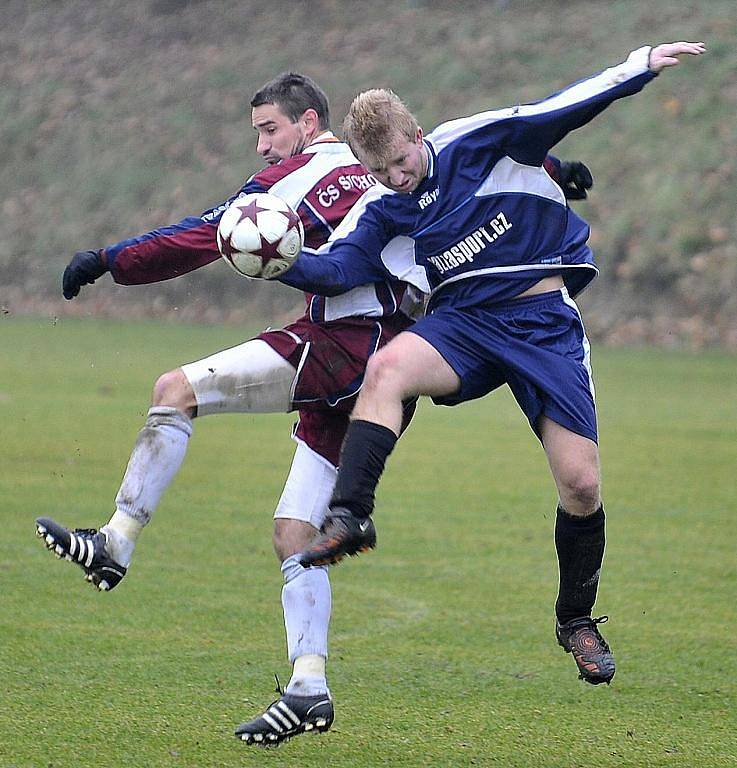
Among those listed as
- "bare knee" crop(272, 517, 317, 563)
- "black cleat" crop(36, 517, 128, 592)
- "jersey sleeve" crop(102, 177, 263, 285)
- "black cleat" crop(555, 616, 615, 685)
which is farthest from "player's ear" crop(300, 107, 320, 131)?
"black cleat" crop(555, 616, 615, 685)

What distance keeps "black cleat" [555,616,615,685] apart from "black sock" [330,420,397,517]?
107cm

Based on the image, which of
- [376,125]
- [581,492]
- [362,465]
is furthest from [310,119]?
[581,492]

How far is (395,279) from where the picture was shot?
5.25 metres

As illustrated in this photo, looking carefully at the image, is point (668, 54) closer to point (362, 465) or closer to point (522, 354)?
point (522, 354)

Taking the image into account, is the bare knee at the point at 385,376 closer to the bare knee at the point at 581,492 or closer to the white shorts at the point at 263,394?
the white shorts at the point at 263,394

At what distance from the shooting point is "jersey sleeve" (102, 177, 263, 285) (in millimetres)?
5152

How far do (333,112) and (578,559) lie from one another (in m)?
26.1

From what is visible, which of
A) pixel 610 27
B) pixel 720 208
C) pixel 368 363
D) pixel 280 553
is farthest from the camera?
pixel 610 27

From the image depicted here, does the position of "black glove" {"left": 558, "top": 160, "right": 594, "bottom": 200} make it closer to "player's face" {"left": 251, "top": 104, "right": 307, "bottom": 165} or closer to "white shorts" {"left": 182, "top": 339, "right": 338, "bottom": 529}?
"player's face" {"left": 251, "top": 104, "right": 307, "bottom": 165}

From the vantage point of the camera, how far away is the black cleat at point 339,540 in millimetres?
4484

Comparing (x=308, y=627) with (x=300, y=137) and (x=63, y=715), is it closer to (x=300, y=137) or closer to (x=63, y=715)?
(x=63, y=715)

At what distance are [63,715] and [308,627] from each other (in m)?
0.93

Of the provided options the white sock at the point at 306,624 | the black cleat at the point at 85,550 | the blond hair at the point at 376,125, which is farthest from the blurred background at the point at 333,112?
the black cleat at the point at 85,550

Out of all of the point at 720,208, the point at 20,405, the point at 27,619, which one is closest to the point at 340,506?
the point at 27,619
